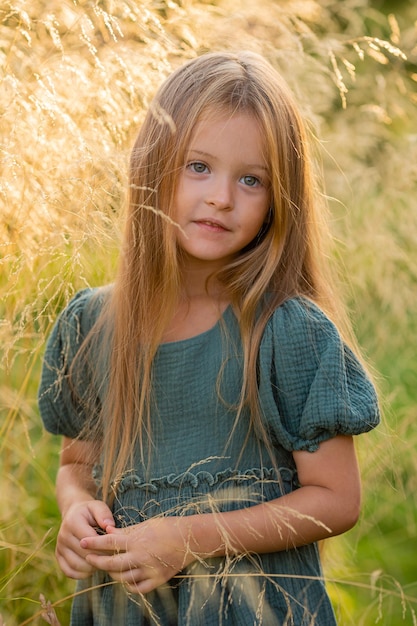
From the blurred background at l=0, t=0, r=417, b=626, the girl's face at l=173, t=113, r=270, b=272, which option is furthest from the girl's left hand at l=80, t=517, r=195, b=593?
the girl's face at l=173, t=113, r=270, b=272

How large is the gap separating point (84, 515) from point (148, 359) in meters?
0.30

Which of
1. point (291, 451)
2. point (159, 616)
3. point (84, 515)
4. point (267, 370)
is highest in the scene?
point (267, 370)

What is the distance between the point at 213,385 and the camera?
1563mm

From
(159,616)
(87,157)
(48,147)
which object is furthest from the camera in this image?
(48,147)

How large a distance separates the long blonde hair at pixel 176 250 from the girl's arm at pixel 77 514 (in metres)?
0.05

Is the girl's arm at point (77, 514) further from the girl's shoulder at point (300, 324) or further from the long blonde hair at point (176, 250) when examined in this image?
the girl's shoulder at point (300, 324)

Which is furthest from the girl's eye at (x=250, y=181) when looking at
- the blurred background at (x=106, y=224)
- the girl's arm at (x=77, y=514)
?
the girl's arm at (x=77, y=514)

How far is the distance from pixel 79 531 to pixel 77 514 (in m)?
→ 0.04

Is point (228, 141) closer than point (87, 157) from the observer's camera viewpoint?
No

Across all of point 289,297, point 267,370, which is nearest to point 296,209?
point 289,297

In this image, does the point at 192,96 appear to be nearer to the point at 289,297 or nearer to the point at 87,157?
the point at 87,157

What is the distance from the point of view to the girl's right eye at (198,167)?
1559 millimetres

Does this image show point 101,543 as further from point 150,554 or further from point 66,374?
point 66,374

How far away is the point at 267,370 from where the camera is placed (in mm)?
1474
